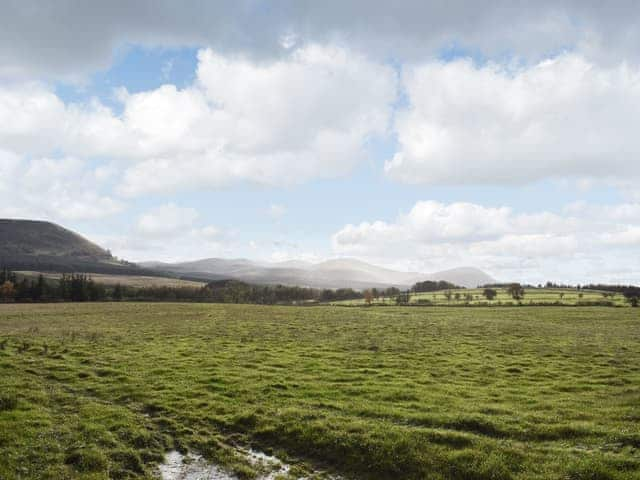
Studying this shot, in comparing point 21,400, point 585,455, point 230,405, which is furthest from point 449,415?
point 21,400

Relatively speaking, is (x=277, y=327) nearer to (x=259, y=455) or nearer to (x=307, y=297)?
(x=259, y=455)

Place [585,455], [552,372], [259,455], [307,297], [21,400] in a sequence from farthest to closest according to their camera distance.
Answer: [307,297]
[552,372]
[21,400]
[259,455]
[585,455]

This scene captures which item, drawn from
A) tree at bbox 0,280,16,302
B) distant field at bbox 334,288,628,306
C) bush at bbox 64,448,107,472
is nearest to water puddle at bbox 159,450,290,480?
bush at bbox 64,448,107,472

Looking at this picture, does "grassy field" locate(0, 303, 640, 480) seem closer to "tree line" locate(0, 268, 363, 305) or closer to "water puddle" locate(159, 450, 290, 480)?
"water puddle" locate(159, 450, 290, 480)

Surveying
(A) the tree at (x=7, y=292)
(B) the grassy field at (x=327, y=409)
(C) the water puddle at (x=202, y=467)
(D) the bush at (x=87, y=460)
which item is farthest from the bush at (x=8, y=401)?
(A) the tree at (x=7, y=292)

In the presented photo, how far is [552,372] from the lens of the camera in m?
27.0

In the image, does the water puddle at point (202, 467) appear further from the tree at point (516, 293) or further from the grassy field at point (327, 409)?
the tree at point (516, 293)

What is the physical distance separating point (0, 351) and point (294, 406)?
2579cm

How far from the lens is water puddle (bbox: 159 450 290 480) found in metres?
13.1

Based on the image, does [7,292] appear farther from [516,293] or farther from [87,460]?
[516,293]

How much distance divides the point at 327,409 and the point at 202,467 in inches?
264

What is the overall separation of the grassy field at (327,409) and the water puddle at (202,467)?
37cm

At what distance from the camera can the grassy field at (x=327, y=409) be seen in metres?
13.7

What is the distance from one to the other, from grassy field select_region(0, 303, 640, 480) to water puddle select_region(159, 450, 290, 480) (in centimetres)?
37
